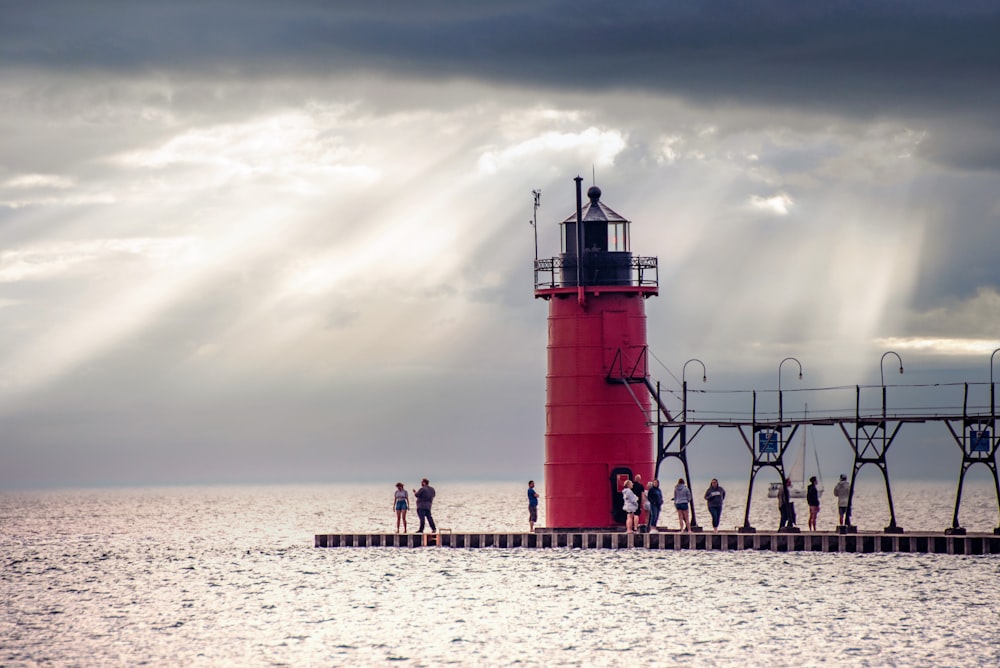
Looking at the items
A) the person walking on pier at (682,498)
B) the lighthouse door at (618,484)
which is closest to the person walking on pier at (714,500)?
the person walking on pier at (682,498)

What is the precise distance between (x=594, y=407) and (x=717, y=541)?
5.45m

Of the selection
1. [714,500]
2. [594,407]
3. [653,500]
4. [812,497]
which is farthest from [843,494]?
[594,407]

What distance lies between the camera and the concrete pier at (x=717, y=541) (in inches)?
1630

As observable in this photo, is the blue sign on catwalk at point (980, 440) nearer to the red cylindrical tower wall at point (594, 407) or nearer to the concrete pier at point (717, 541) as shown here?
the concrete pier at point (717, 541)

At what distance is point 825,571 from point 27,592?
21716mm

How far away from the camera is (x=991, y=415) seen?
140ft

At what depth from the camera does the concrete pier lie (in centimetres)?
4141

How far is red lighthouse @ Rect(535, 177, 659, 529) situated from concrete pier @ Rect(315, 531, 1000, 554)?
111 cm

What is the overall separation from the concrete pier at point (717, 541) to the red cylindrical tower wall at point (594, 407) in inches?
48.8

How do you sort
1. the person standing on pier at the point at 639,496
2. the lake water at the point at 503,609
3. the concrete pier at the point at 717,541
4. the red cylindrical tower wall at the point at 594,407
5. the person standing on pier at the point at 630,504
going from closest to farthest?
1. the lake water at the point at 503,609
2. the concrete pier at the point at 717,541
3. the person standing on pier at the point at 630,504
4. the person standing on pier at the point at 639,496
5. the red cylindrical tower wall at the point at 594,407

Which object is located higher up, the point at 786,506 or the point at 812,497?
the point at 812,497

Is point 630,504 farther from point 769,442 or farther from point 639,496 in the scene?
point 769,442

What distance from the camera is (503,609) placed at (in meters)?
35.8

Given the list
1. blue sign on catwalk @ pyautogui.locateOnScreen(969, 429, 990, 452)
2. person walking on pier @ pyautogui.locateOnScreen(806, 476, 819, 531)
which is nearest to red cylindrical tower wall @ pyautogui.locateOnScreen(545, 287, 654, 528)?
person walking on pier @ pyautogui.locateOnScreen(806, 476, 819, 531)
